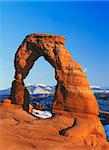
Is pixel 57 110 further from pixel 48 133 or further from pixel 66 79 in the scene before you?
pixel 48 133

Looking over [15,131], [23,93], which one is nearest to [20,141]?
[15,131]

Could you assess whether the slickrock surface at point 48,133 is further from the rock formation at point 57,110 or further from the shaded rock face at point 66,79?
the shaded rock face at point 66,79

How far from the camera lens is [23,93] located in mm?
26484

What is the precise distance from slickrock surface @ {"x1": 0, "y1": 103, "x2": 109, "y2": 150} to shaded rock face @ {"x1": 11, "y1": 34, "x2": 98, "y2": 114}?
2.14 feet

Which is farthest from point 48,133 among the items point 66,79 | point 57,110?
point 66,79

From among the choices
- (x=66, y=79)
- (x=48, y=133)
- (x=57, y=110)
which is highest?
(x=66, y=79)

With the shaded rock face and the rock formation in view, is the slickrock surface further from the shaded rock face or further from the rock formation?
the shaded rock face

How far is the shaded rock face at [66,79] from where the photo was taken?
864 inches

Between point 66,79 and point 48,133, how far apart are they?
17.4ft

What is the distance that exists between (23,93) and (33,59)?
281 cm

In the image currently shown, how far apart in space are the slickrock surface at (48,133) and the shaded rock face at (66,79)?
651 millimetres

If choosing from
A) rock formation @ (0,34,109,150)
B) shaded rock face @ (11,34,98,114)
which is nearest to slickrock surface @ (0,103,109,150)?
rock formation @ (0,34,109,150)

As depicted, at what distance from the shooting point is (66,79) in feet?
73.9

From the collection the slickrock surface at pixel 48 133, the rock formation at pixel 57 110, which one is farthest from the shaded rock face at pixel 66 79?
the slickrock surface at pixel 48 133
